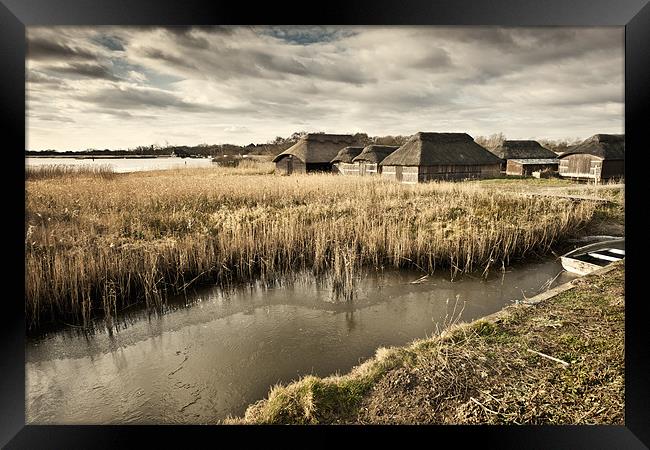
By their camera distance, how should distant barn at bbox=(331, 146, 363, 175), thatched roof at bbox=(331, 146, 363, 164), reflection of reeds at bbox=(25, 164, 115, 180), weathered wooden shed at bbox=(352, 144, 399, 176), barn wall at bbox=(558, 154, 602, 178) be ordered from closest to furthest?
reflection of reeds at bbox=(25, 164, 115, 180), barn wall at bbox=(558, 154, 602, 178), weathered wooden shed at bbox=(352, 144, 399, 176), distant barn at bbox=(331, 146, 363, 175), thatched roof at bbox=(331, 146, 363, 164)

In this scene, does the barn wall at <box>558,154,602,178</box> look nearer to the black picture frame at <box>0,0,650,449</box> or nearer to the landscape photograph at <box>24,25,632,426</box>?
the landscape photograph at <box>24,25,632,426</box>

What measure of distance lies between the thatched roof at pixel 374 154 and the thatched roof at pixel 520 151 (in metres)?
6.46

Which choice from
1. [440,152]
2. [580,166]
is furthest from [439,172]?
[580,166]

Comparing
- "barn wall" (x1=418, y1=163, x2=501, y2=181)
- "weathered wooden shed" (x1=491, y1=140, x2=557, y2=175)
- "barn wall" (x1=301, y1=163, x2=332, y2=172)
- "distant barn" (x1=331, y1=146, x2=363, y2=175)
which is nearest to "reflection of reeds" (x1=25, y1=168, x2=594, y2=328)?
"barn wall" (x1=418, y1=163, x2=501, y2=181)

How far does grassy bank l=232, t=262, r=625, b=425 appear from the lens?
1867 mm

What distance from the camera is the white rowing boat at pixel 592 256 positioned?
412 centimetres

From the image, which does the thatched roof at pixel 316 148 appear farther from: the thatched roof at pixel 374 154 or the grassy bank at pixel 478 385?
the grassy bank at pixel 478 385

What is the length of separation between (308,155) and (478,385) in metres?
15.6

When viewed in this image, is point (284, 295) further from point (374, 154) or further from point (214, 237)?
point (374, 154)

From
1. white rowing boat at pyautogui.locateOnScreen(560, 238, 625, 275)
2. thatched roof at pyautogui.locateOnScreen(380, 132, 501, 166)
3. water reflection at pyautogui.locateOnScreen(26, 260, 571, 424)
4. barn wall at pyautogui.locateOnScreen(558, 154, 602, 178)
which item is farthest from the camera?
thatched roof at pyautogui.locateOnScreen(380, 132, 501, 166)

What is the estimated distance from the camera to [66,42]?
2.63 meters

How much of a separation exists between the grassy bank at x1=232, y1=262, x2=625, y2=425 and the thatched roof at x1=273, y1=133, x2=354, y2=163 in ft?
48.8

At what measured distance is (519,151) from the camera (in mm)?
18297

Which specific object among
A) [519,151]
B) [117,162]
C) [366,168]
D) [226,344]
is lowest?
[226,344]
